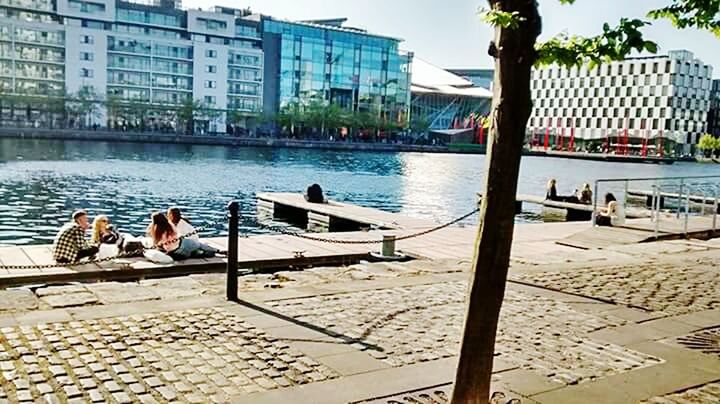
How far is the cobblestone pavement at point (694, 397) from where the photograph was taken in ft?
18.9

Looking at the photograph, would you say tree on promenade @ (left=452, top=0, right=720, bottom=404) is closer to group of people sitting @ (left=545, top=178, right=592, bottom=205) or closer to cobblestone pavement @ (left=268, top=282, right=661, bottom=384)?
cobblestone pavement @ (left=268, top=282, right=661, bottom=384)

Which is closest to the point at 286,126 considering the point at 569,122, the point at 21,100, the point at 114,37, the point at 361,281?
the point at 114,37

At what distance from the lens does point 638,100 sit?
137 m

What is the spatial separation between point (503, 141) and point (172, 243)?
9746mm

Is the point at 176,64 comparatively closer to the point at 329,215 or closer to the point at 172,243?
the point at 329,215

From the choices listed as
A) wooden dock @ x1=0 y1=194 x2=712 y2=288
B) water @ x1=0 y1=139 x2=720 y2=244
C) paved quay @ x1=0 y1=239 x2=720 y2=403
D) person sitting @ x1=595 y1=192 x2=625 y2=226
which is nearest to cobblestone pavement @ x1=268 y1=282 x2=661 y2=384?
paved quay @ x1=0 y1=239 x2=720 y2=403

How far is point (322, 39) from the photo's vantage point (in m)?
130

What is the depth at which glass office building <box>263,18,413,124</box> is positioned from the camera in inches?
5017

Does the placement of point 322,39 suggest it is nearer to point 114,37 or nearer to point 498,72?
point 114,37

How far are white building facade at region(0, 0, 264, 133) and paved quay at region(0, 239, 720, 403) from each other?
10375 cm

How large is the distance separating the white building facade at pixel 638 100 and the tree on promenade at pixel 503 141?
132 meters

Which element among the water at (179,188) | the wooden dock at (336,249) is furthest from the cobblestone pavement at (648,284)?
the water at (179,188)

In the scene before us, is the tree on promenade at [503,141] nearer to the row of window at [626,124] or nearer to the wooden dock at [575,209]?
the wooden dock at [575,209]

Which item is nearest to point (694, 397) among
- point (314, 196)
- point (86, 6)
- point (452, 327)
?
point (452, 327)
